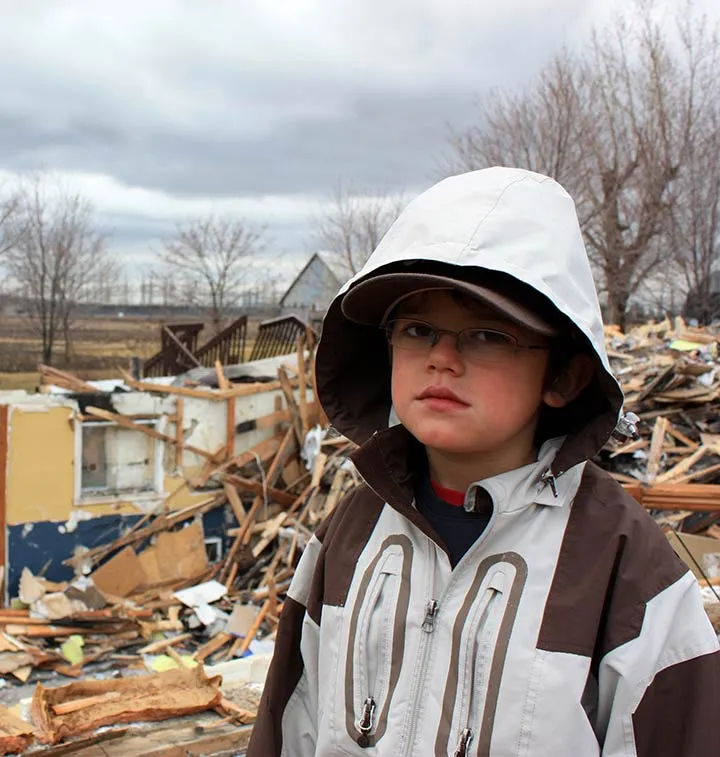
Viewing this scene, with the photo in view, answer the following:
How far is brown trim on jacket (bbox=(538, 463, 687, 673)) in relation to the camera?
4.71 ft

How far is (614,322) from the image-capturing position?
25.6 meters

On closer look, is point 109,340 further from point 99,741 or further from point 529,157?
point 99,741

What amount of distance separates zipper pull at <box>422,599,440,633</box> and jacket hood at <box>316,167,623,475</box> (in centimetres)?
38

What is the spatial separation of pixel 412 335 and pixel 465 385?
173 mm

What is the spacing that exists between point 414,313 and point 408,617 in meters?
0.65

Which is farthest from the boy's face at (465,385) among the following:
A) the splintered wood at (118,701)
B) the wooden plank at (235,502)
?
the wooden plank at (235,502)

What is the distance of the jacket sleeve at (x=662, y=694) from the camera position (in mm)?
1384

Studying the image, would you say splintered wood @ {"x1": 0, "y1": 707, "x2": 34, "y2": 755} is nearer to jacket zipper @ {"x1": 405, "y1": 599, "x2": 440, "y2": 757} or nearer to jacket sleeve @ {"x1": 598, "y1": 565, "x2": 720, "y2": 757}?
jacket zipper @ {"x1": 405, "y1": 599, "x2": 440, "y2": 757}

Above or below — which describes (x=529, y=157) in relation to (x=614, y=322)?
above

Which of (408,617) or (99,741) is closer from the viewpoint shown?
(408,617)

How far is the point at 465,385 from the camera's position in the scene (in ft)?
5.22

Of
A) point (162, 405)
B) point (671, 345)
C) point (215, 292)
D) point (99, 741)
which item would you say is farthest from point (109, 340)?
point (99, 741)

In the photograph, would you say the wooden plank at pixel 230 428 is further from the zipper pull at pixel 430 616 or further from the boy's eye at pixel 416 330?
the zipper pull at pixel 430 616

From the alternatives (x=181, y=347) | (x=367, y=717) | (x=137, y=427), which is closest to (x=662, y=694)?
(x=367, y=717)
